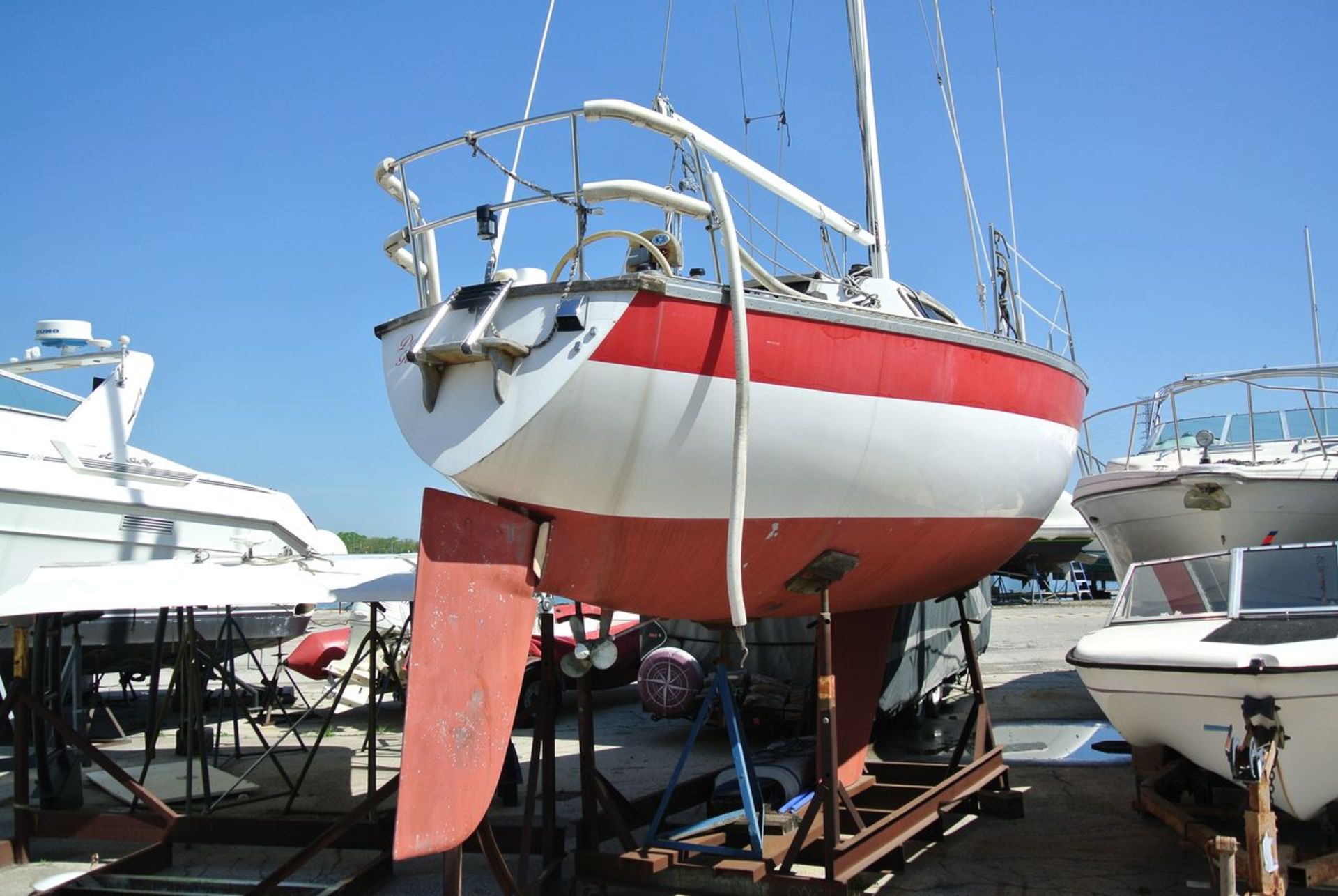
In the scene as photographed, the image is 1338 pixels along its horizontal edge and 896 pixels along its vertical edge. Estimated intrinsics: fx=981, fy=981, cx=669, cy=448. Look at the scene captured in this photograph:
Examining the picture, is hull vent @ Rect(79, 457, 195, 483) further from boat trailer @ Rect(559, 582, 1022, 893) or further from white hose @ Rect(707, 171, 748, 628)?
white hose @ Rect(707, 171, 748, 628)

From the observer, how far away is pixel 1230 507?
7.89m

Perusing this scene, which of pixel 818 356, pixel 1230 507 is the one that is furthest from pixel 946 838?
pixel 1230 507

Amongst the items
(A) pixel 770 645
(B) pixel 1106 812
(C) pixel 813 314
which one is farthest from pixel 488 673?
(A) pixel 770 645

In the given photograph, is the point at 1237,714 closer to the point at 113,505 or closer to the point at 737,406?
the point at 737,406

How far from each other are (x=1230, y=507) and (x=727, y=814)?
16.9 feet

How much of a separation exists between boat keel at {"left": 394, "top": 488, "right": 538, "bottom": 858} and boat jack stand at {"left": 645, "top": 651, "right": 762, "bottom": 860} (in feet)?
4.06

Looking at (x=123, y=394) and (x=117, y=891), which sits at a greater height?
(x=123, y=394)

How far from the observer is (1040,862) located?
5.20 meters

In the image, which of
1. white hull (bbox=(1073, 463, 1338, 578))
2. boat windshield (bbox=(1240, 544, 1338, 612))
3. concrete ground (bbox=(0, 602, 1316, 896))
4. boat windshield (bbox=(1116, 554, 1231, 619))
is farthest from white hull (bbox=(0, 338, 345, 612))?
white hull (bbox=(1073, 463, 1338, 578))

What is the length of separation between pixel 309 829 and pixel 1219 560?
218 inches

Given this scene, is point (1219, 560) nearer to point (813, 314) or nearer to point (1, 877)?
point (813, 314)

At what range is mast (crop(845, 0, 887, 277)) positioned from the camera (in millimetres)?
7645

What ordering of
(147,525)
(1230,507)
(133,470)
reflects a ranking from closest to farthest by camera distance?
(1230,507)
(147,525)
(133,470)

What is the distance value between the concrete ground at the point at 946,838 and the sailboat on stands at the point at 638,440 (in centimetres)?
174
